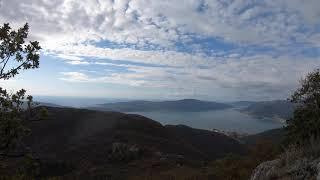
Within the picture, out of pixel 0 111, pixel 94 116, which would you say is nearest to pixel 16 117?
pixel 0 111

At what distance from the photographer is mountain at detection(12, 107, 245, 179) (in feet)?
224

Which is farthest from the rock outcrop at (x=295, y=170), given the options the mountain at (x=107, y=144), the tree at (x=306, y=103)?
the mountain at (x=107, y=144)

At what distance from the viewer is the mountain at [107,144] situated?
68375mm

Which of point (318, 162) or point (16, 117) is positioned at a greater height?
point (16, 117)

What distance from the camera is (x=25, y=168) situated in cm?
991

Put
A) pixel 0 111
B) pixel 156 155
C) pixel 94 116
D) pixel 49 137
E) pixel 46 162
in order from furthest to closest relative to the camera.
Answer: pixel 94 116 < pixel 49 137 < pixel 156 155 < pixel 46 162 < pixel 0 111

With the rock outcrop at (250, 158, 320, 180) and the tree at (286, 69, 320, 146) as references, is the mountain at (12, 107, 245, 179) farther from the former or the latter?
the rock outcrop at (250, 158, 320, 180)

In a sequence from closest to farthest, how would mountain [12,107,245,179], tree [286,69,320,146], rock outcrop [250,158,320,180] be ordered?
rock outcrop [250,158,320,180] → tree [286,69,320,146] → mountain [12,107,245,179]

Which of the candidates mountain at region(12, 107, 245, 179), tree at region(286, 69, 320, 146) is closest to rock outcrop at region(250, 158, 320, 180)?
tree at region(286, 69, 320, 146)

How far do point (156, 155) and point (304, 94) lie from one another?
45668 mm

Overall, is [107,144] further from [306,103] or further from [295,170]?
[295,170]

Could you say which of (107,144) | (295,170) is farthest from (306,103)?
(107,144)

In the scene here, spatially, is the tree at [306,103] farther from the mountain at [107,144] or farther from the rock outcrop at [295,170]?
the mountain at [107,144]

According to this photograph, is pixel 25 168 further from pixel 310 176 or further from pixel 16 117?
pixel 310 176
